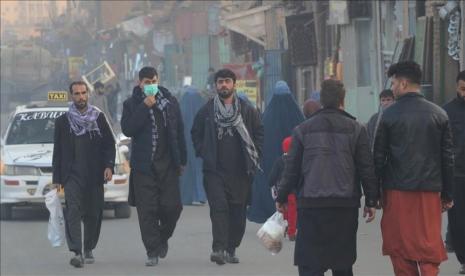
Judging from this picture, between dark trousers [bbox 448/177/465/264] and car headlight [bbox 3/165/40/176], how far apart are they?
8.11m

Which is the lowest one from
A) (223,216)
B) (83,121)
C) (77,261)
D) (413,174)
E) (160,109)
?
(77,261)

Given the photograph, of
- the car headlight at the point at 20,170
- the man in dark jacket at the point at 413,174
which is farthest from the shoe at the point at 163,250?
the car headlight at the point at 20,170

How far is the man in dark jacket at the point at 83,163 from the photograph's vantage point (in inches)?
463

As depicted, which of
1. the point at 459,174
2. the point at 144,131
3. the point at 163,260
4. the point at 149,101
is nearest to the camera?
the point at 459,174

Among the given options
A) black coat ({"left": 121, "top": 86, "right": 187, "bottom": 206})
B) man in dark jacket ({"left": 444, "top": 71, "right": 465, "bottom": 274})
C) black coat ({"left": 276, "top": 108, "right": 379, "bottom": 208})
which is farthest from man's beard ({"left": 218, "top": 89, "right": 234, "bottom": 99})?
black coat ({"left": 276, "top": 108, "right": 379, "bottom": 208})

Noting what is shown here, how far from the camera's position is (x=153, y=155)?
11.4 m

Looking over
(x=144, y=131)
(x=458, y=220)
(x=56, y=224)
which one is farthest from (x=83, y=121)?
(x=458, y=220)

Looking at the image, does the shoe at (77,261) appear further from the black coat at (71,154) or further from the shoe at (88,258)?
the black coat at (71,154)

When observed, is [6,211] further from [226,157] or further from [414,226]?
[414,226]

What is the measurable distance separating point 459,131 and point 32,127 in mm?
9106

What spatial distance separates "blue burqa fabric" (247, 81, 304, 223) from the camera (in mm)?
14211

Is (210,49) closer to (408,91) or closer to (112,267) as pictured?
(112,267)

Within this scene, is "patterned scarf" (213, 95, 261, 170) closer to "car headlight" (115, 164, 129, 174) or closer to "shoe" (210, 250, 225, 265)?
"shoe" (210, 250, 225, 265)

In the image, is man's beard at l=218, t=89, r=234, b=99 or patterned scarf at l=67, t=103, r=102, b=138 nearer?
man's beard at l=218, t=89, r=234, b=99
